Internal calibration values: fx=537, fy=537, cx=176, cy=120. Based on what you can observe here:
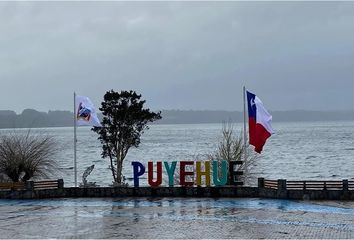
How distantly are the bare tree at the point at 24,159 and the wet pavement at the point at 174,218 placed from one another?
9.60m

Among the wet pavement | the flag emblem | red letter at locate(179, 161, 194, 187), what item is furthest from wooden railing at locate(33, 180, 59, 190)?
red letter at locate(179, 161, 194, 187)

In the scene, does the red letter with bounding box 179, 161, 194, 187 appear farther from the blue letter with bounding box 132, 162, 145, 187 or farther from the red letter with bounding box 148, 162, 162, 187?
the blue letter with bounding box 132, 162, 145, 187

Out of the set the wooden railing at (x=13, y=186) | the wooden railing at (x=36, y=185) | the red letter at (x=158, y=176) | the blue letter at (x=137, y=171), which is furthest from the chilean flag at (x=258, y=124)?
the wooden railing at (x=13, y=186)

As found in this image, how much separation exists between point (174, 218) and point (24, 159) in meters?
19.8

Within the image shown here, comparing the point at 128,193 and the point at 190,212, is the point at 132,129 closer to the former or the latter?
the point at 128,193

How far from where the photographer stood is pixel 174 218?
24453mm

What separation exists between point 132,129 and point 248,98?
9.27 m

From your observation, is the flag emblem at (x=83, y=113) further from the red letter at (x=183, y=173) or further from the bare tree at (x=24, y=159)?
the bare tree at (x=24, y=159)

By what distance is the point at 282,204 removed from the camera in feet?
91.6

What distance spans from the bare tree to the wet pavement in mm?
9596

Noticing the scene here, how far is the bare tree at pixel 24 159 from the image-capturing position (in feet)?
132

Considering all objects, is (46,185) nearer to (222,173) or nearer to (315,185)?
(222,173)

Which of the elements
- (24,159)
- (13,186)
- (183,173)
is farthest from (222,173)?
(24,159)

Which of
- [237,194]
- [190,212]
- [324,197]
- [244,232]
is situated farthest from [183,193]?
[244,232]
